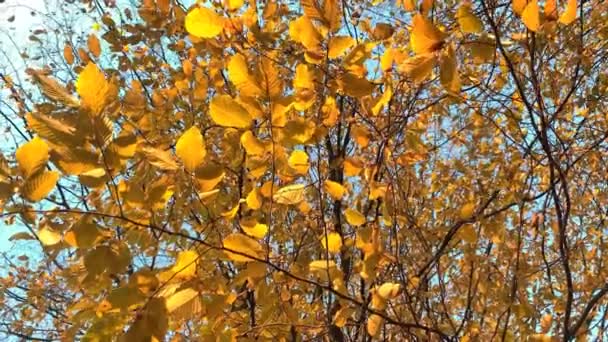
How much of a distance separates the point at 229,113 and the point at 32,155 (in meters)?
0.35

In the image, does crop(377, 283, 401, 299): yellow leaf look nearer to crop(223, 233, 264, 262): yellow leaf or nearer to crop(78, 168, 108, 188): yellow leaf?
crop(223, 233, 264, 262): yellow leaf

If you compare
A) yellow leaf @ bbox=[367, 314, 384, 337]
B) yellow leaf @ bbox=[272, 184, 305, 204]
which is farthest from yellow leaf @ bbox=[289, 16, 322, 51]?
yellow leaf @ bbox=[367, 314, 384, 337]

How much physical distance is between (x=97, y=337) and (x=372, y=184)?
0.85 meters

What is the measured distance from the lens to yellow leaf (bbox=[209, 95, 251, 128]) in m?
1.07

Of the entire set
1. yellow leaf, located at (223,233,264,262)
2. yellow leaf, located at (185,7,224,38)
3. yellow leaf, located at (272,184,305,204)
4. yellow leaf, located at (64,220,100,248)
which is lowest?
yellow leaf, located at (64,220,100,248)

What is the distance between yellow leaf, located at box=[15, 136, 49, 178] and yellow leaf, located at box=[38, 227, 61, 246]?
8.6 inches

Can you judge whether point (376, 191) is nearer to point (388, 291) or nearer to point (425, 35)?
point (388, 291)

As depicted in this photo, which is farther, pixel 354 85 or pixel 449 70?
pixel 354 85

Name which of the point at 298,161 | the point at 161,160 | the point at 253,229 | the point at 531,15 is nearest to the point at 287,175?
the point at 298,161

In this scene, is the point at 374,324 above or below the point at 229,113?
below

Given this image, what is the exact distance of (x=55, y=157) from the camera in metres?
0.88

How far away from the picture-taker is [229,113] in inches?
42.2

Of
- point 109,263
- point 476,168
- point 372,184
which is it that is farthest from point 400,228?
point 109,263

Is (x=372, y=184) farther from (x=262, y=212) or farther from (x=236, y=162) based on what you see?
(x=262, y=212)
